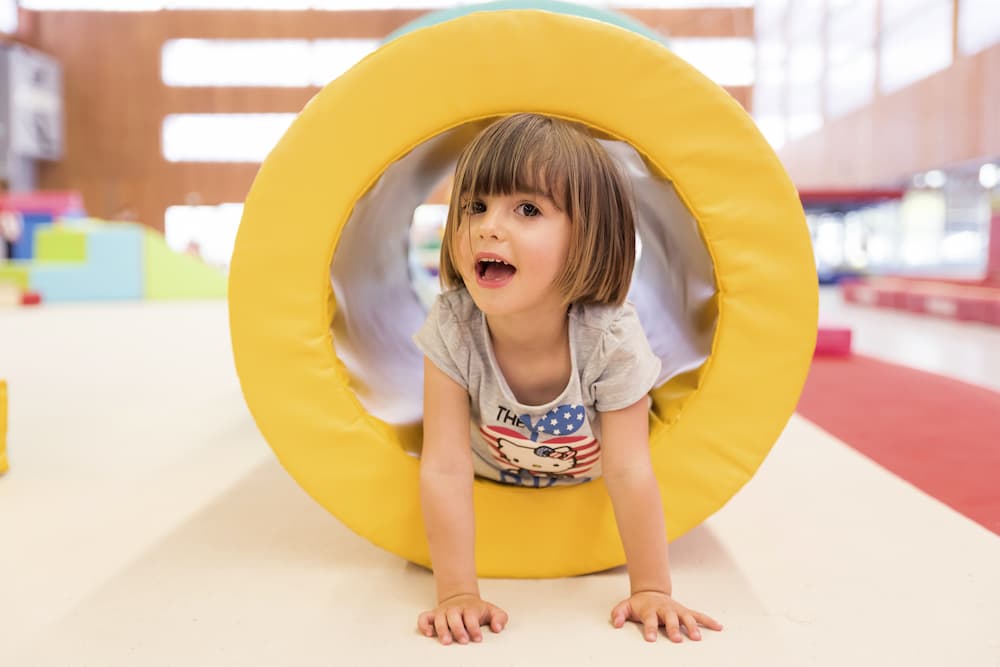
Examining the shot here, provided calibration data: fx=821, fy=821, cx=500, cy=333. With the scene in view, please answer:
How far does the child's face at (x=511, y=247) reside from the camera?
37.3 inches

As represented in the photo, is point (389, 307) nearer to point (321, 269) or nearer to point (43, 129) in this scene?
point (321, 269)

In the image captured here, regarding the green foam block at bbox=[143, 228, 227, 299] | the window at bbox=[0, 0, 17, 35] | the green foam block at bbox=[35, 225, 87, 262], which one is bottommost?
the green foam block at bbox=[143, 228, 227, 299]

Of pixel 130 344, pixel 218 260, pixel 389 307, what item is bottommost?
pixel 218 260

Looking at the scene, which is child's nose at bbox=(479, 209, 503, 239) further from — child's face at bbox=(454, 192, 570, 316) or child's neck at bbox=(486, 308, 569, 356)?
child's neck at bbox=(486, 308, 569, 356)

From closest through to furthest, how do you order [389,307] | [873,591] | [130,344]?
[873,591] < [389,307] < [130,344]

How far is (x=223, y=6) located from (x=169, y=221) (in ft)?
11.4

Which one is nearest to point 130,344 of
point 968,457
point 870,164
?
point 968,457

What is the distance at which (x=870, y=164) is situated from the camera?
8242 millimetres

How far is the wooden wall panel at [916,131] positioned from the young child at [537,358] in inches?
232

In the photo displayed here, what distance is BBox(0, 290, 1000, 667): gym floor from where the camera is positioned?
0.90 metres

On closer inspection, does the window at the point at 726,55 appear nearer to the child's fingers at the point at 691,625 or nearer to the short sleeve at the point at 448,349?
the short sleeve at the point at 448,349

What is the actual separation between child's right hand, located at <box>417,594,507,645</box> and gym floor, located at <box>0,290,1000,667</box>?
2 centimetres

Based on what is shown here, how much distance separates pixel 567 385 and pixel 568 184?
263 millimetres

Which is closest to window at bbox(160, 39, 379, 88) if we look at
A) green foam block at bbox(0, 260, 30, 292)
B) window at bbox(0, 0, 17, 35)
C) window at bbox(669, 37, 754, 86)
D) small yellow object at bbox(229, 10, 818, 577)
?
window at bbox(0, 0, 17, 35)
